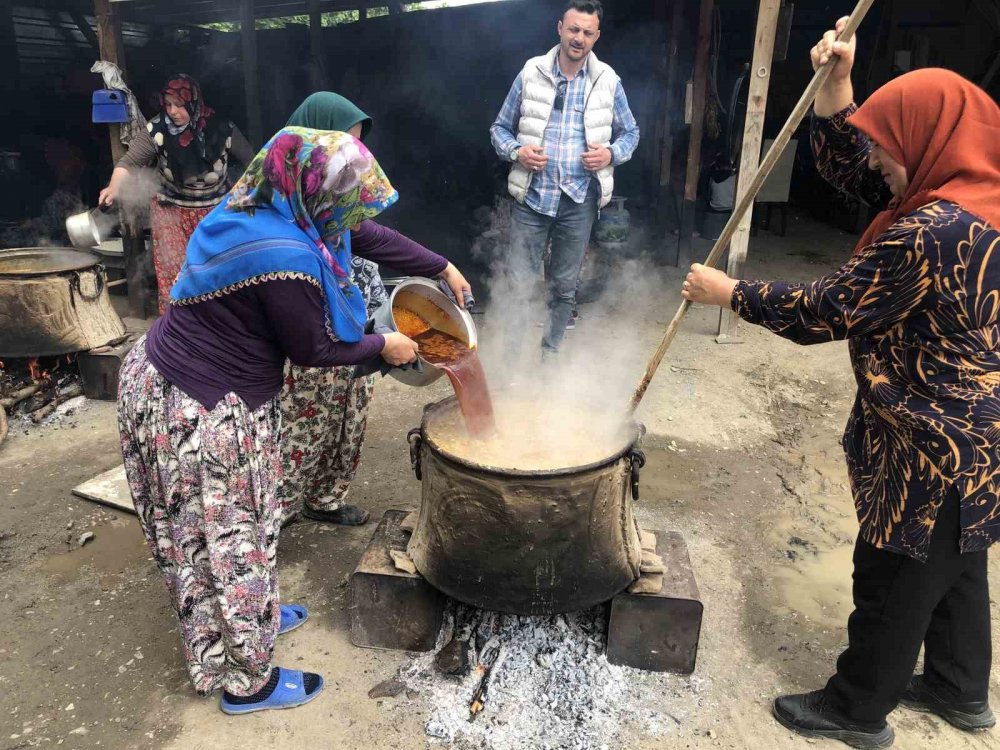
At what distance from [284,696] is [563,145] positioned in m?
3.65

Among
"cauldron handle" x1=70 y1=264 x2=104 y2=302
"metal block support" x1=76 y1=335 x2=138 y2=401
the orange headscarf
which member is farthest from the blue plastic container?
the orange headscarf

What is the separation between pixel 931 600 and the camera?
2107 millimetres

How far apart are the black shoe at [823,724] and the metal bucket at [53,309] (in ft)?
15.8

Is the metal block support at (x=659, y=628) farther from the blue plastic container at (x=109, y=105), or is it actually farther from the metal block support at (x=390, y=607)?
the blue plastic container at (x=109, y=105)

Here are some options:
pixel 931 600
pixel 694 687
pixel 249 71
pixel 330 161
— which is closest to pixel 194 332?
pixel 330 161

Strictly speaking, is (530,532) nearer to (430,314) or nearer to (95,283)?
(430,314)

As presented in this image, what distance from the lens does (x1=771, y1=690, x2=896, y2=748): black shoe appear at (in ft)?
7.73

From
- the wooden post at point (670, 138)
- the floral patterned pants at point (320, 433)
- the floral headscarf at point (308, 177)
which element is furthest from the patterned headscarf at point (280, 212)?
the wooden post at point (670, 138)

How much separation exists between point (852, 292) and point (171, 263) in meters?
4.85

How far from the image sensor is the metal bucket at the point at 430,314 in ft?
8.33

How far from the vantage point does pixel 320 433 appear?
318 centimetres

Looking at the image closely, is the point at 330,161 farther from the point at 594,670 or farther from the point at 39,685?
the point at 39,685

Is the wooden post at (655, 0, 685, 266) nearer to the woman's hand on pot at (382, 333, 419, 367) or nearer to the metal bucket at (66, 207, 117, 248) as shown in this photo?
the metal bucket at (66, 207, 117, 248)

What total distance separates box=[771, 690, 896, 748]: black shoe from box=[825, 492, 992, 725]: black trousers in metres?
0.04
